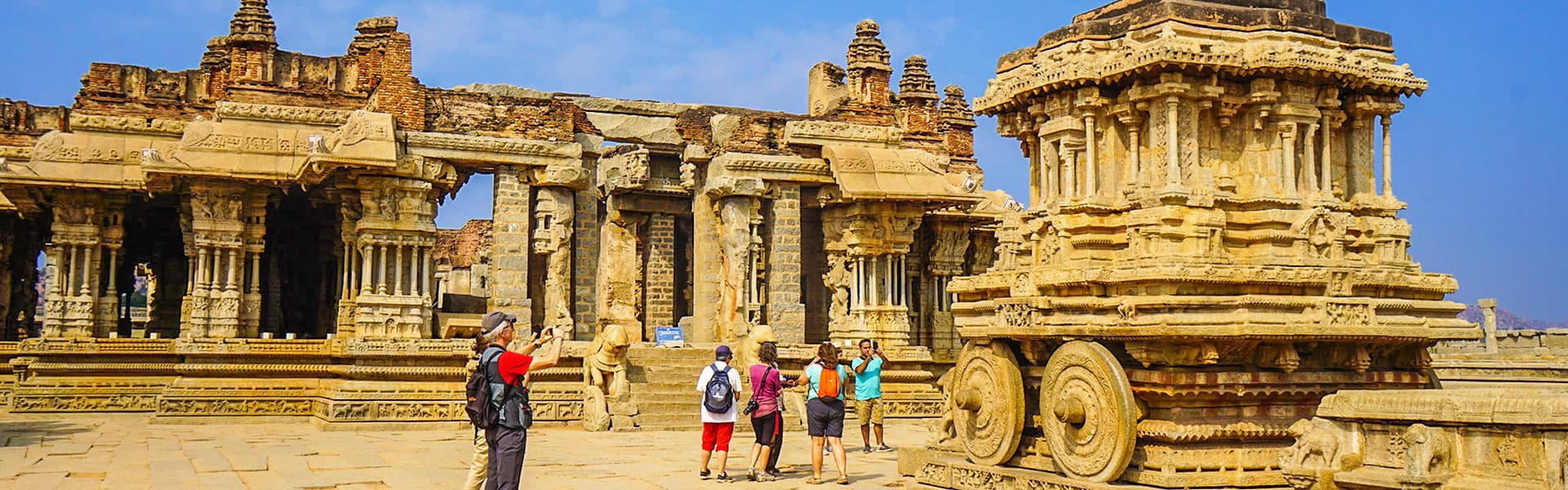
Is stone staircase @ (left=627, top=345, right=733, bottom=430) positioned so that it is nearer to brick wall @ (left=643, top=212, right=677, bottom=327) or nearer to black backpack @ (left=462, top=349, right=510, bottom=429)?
brick wall @ (left=643, top=212, right=677, bottom=327)

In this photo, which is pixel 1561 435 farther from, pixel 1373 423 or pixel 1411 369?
pixel 1411 369

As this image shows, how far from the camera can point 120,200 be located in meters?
20.6

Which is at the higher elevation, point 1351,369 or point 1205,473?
point 1351,369

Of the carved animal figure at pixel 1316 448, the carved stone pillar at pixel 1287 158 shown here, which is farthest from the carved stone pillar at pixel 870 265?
the carved animal figure at pixel 1316 448

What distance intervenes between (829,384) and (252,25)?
496 inches

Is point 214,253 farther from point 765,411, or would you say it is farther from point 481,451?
point 481,451

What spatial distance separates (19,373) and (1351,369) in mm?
18813

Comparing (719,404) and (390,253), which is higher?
(390,253)

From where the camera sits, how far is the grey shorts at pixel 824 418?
11.4 meters

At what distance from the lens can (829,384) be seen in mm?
11492

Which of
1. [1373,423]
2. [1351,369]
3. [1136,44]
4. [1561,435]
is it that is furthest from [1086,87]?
[1561,435]

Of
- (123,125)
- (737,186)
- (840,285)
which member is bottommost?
(840,285)

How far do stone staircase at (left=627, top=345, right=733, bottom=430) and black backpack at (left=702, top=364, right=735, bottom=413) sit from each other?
18.8 feet

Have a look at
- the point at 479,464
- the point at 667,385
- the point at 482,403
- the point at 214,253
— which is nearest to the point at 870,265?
the point at 667,385
